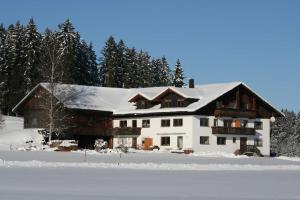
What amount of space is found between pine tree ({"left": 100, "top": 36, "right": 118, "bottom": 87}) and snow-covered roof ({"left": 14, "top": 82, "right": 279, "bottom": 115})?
1536 cm

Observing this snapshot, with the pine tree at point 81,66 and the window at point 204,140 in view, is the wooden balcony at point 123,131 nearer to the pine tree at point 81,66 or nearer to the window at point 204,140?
the window at point 204,140

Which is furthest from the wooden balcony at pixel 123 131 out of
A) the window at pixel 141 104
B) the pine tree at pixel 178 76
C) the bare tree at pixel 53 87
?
the pine tree at pixel 178 76

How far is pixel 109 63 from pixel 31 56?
1499cm

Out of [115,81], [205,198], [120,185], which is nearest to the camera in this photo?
[205,198]

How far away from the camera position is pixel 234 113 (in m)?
64.3

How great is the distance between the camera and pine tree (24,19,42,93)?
7725 cm

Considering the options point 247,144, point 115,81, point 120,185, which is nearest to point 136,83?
point 115,81

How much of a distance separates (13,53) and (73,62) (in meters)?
8.12

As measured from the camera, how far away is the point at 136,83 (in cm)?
9162

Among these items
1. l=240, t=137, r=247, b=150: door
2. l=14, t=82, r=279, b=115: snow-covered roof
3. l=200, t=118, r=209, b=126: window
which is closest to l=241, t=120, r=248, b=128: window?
l=240, t=137, r=247, b=150: door

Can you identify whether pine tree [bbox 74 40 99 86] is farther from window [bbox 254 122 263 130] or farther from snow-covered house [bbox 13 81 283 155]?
window [bbox 254 122 263 130]

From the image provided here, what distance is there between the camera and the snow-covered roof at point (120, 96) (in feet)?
206

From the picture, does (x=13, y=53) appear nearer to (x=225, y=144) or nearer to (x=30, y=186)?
(x=225, y=144)

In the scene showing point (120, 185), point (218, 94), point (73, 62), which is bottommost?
point (120, 185)
